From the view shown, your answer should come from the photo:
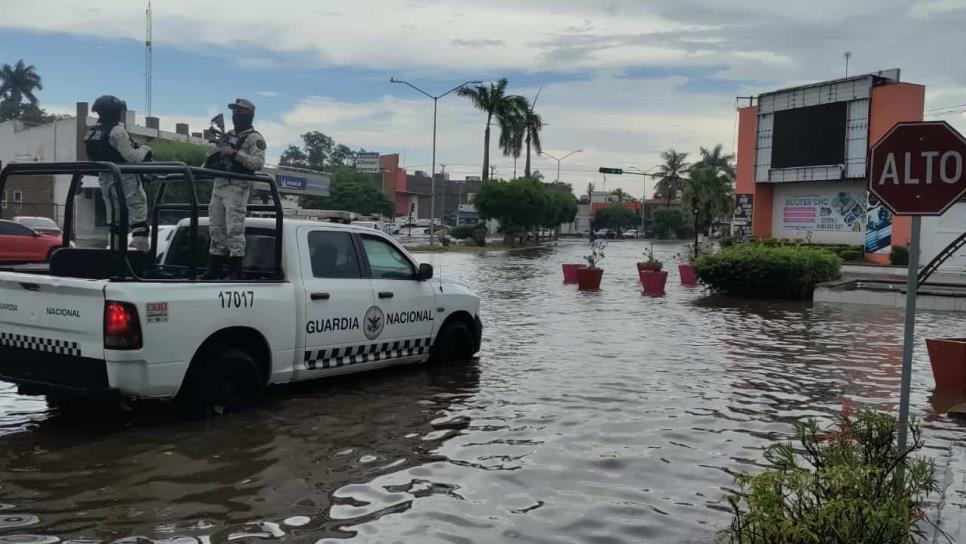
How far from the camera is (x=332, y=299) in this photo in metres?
7.79

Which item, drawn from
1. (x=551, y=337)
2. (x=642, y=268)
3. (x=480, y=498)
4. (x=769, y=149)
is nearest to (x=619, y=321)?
(x=551, y=337)

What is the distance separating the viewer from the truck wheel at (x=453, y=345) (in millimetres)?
9578

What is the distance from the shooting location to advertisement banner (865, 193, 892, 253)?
125ft

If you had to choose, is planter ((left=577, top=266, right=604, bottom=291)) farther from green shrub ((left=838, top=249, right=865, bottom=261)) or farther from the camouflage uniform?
green shrub ((left=838, top=249, right=865, bottom=261))

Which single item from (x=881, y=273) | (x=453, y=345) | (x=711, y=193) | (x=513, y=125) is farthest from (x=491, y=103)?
(x=453, y=345)

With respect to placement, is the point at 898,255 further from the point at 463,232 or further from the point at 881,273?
the point at 463,232

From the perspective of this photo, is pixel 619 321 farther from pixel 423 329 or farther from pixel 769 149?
pixel 769 149

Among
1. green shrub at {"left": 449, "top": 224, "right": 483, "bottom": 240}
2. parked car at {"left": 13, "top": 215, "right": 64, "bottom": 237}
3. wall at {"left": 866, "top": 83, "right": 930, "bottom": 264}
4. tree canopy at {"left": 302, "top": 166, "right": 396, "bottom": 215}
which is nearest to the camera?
parked car at {"left": 13, "top": 215, "right": 64, "bottom": 237}

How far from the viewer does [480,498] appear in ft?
17.7

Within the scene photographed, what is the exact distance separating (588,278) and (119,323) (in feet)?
57.1

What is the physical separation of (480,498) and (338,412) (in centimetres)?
251

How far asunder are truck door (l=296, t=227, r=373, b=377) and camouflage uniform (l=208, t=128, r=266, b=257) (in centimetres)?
62

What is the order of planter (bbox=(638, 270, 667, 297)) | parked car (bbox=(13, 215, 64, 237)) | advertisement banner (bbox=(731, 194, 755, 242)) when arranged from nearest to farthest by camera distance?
planter (bbox=(638, 270, 667, 297)) < parked car (bbox=(13, 215, 64, 237)) < advertisement banner (bbox=(731, 194, 755, 242))

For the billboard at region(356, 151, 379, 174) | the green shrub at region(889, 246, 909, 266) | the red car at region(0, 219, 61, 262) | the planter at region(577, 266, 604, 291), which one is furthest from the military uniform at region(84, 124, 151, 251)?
the billboard at region(356, 151, 379, 174)
